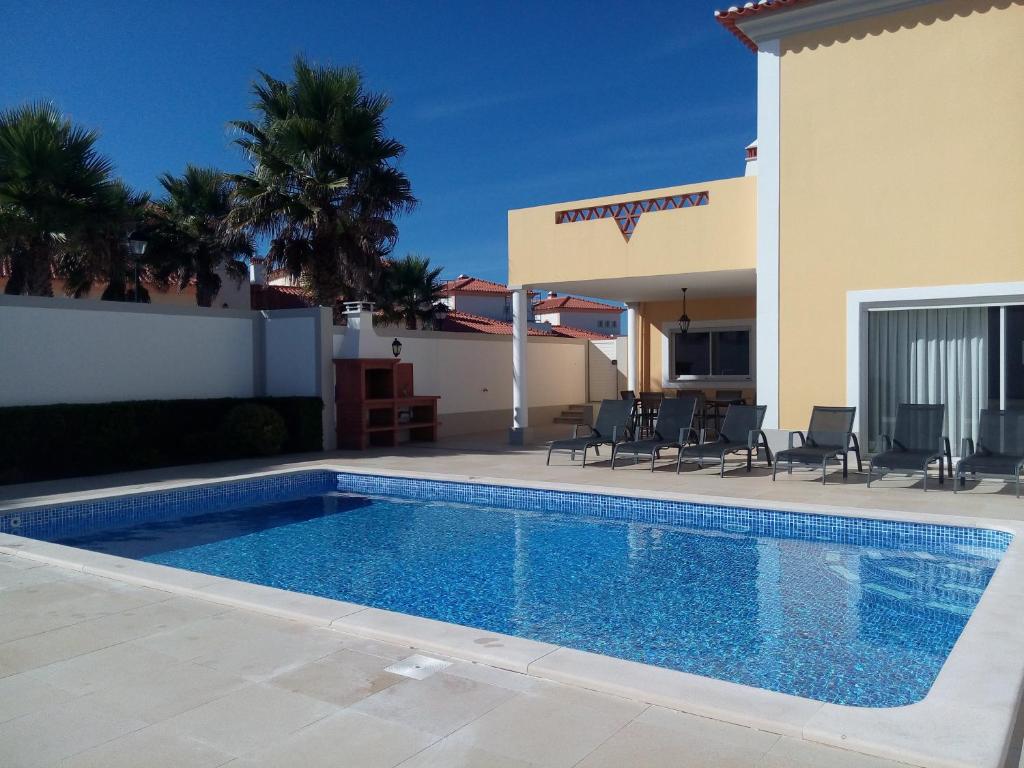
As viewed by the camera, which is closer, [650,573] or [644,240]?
[650,573]

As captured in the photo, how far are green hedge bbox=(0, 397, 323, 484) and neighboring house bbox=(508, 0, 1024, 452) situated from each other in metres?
7.97

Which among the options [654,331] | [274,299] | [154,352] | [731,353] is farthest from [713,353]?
[274,299]

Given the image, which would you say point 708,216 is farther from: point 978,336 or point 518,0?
point 518,0

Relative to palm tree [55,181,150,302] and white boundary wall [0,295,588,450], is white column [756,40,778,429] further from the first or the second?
palm tree [55,181,150,302]

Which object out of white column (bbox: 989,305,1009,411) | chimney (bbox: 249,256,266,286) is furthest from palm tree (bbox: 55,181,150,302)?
white column (bbox: 989,305,1009,411)

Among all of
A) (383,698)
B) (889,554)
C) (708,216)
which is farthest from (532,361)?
(383,698)

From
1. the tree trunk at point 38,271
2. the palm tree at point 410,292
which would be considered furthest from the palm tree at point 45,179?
the palm tree at point 410,292

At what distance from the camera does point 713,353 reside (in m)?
20.4

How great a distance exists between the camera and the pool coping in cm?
362

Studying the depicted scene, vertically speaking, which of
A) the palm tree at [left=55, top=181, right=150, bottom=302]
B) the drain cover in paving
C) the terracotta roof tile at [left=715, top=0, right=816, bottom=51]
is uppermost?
the terracotta roof tile at [left=715, top=0, right=816, bottom=51]

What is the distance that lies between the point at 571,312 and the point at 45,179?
41475 mm

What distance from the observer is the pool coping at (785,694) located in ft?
11.9

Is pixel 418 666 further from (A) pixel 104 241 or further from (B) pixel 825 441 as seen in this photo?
(A) pixel 104 241

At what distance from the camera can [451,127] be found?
97.3 ft
